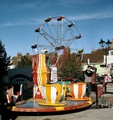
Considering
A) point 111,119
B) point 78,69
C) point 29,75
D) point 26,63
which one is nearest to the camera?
point 111,119

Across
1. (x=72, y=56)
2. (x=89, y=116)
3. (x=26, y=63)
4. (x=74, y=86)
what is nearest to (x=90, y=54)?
(x=26, y=63)

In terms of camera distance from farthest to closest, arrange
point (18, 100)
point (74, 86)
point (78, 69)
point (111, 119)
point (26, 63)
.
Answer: point (26, 63)
point (78, 69)
point (74, 86)
point (18, 100)
point (111, 119)

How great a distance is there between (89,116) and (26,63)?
54.0m

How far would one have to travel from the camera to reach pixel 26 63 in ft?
223

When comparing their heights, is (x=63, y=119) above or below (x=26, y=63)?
below

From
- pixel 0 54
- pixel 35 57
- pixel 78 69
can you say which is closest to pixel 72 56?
pixel 78 69

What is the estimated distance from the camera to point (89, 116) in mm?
14680

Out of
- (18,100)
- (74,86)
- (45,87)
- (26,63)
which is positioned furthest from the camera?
(26,63)

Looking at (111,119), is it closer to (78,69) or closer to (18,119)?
(18,119)

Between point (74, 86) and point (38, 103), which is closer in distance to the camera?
point (38, 103)

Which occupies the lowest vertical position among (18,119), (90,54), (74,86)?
(18,119)

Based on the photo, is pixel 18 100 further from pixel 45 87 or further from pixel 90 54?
pixel 90 54

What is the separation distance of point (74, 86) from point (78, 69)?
92.9 feet

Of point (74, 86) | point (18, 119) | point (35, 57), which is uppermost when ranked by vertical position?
point (35, 57)
